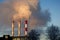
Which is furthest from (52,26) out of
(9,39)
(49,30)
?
(9,39)

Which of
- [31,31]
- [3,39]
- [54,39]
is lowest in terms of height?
[3,39]

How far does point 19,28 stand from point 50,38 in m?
16.6

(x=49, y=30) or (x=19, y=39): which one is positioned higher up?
(x=49, y=30)

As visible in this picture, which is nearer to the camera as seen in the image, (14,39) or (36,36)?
(14,39)

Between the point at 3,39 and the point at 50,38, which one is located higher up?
the point at 50,38

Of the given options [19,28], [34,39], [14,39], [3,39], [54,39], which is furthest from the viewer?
[34,39]

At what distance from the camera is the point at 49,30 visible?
74.3 m

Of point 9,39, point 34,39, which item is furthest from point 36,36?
point 9,39

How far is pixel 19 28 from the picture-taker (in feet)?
207

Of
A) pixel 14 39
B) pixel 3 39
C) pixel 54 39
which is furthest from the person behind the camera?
pixel 54 39

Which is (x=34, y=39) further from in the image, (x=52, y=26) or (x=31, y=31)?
(x=52, y=26)

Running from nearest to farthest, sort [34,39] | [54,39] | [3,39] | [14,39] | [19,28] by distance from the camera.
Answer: [3,39]
[14,39]
[19,28]
[54,39]
[34,39]

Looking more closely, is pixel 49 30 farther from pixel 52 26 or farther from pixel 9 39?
pixel 9 39

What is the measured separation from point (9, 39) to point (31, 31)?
33.7 meters
